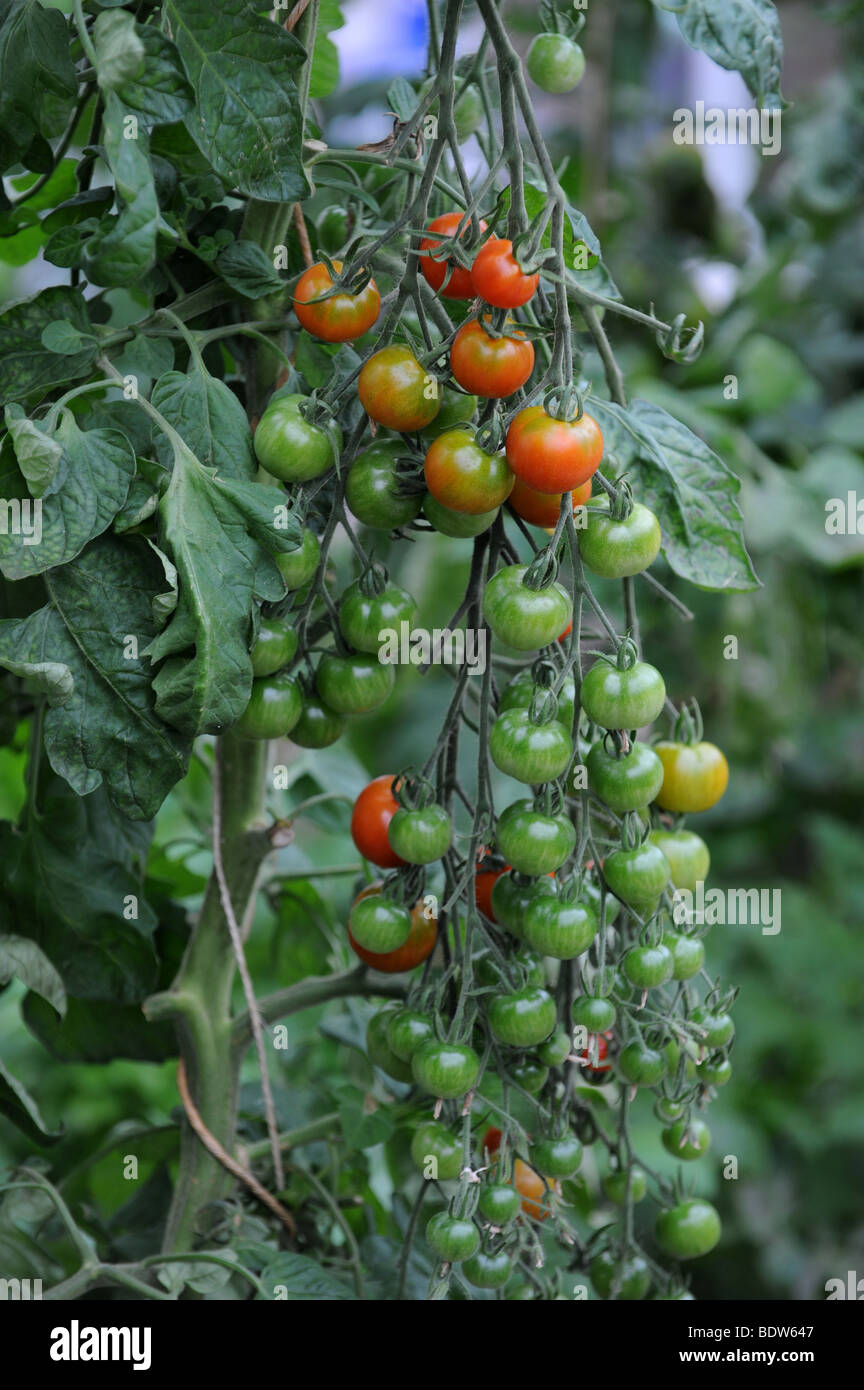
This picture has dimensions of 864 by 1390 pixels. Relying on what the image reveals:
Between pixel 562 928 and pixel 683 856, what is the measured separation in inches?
4.5

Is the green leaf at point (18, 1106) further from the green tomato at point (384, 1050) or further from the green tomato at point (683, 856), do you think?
the green tomato at point (683, 856)

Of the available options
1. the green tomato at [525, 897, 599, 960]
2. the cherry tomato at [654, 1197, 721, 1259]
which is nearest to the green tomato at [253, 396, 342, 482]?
the green tomato at [525, 897, 599, 960]

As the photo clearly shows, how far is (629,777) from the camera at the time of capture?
1.86 feet

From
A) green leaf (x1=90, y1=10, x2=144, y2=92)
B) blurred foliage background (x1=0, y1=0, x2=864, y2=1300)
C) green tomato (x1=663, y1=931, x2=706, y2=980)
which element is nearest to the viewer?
green leaf (x1=90, y1=10, x2=144, y2=92)

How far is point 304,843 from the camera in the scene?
5.11ft

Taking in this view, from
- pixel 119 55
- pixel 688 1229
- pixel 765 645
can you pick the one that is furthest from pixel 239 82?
pixel 765 645

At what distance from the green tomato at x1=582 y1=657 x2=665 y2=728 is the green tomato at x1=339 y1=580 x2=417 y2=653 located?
0.10 meters

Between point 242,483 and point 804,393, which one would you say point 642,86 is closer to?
point 804,393

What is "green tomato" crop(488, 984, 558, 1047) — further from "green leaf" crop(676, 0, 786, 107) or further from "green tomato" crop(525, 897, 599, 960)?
"green leaf" crop(676, 0, 786, 107)

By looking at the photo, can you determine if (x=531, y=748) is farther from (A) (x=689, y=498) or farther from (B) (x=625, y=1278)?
(B) (x=625, y=1278)

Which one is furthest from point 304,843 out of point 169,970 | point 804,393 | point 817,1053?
point 804,393

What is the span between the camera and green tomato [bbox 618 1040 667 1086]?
61 cm

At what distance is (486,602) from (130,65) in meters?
0.26

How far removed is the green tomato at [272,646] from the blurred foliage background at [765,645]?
25.0 inches
